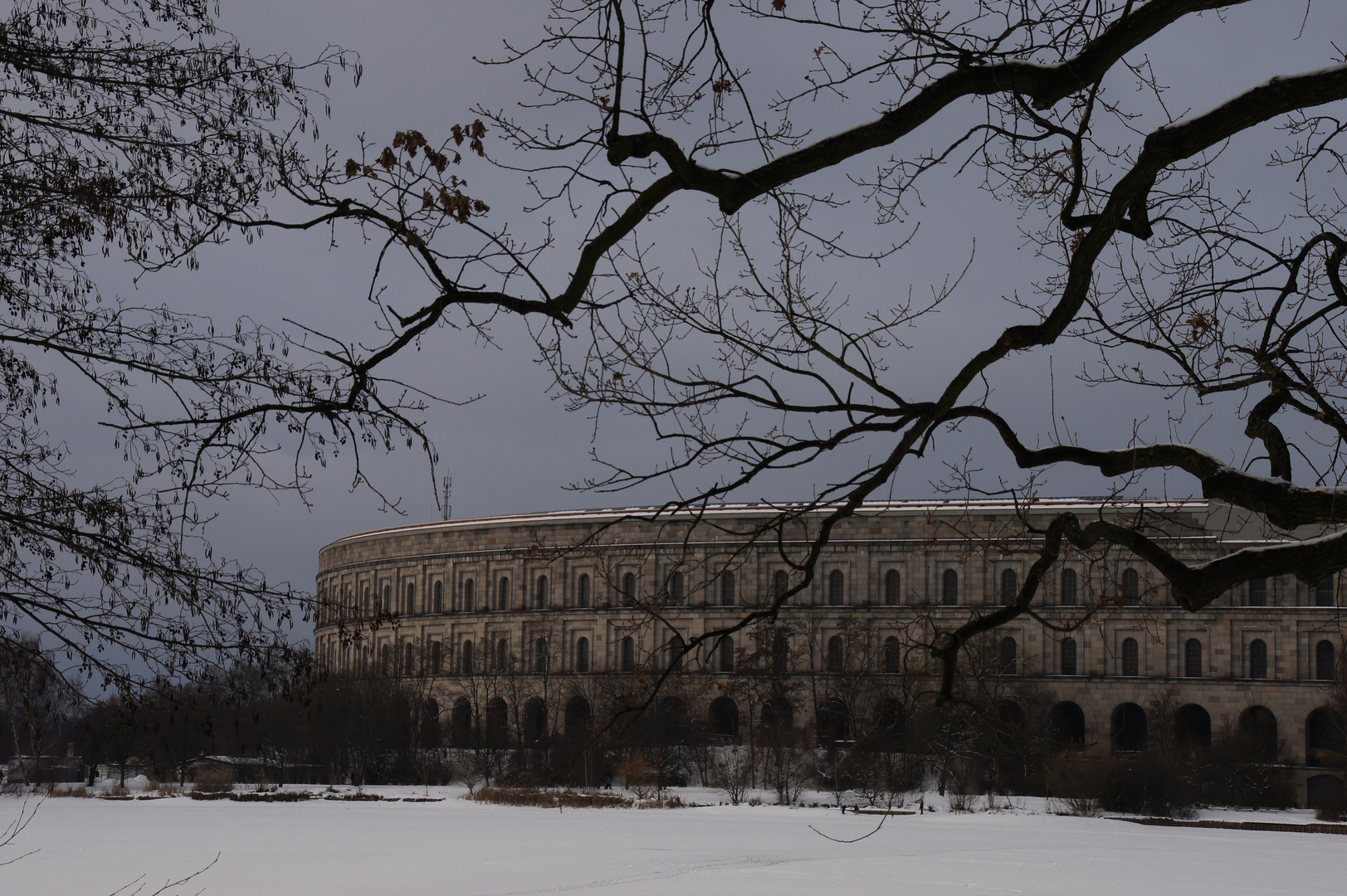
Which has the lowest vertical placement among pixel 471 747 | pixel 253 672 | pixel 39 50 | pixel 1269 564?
pixel 471 747

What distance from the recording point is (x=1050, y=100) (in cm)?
700

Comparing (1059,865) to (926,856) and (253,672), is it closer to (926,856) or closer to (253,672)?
(926,856)

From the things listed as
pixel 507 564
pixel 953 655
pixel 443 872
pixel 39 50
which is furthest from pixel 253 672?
pixel 507 564

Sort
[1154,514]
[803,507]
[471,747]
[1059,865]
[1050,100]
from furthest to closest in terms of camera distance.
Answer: [471,747] < [1059,865] < [1154,514] < [803,507] < [1050,100]

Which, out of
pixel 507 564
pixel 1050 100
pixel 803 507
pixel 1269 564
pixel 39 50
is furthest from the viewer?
pixel 507 564

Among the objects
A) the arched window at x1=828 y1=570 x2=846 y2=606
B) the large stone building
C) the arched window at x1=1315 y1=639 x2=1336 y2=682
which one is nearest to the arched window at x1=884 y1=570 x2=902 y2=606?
the large stone building

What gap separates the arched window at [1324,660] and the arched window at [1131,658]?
28.9 ft

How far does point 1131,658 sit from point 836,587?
17.0 metres

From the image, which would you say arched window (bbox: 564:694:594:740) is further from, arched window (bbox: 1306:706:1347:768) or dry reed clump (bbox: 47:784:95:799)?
arched window (bbox: 1306:706:1347:768)

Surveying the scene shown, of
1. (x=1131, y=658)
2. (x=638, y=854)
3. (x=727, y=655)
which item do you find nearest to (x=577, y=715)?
(x=727, y=655)

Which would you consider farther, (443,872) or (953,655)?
(443,872)

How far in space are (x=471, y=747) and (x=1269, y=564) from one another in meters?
64.9

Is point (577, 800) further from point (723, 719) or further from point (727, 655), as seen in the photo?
point (723, 719)

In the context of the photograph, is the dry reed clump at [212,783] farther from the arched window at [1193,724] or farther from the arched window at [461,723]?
the arched window at [1193,724]
